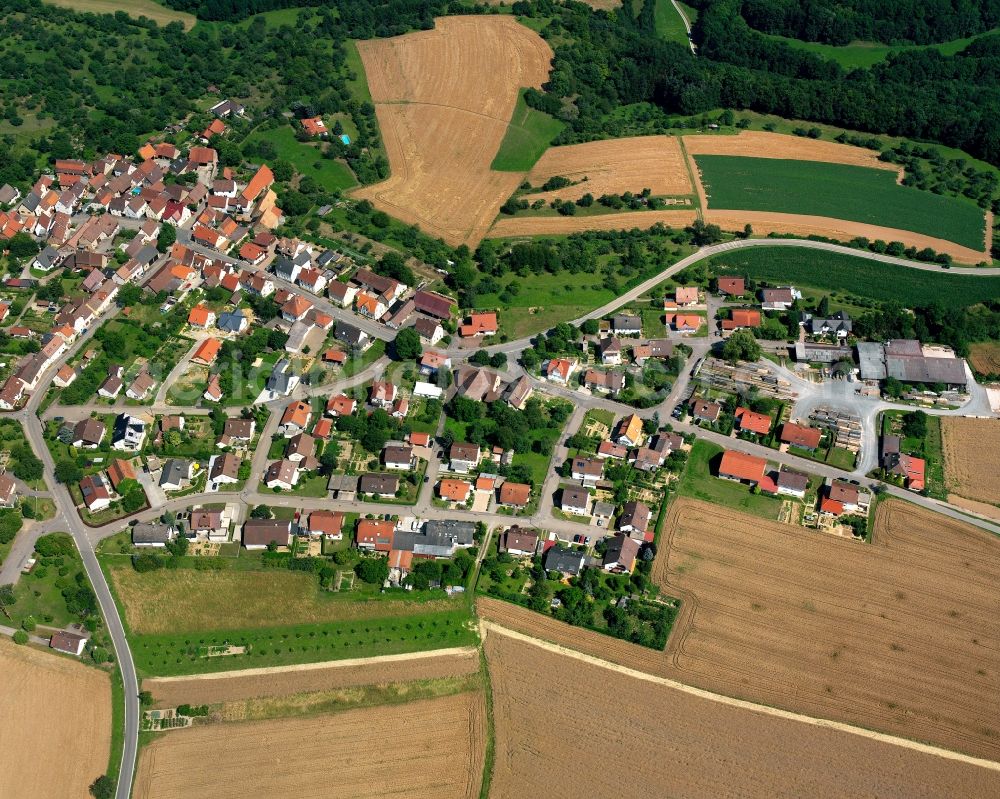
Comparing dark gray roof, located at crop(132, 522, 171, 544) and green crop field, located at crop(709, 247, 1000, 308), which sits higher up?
green crop field, located at crop(709, 247, 1000, 308)

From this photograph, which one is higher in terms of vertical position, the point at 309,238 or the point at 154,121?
the point at 154,121

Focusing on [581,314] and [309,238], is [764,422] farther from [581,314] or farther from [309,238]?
[309,238]

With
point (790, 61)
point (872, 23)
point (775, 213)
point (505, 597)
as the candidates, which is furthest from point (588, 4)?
point (505, 597)

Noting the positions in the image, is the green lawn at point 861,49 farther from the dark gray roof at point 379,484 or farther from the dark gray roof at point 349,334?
the dark gray roof at point 379,484

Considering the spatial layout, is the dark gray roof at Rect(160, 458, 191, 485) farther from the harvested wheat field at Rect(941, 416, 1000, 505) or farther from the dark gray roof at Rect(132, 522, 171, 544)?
the harvested wheat field at Rect(941, 416, 1000, 505)

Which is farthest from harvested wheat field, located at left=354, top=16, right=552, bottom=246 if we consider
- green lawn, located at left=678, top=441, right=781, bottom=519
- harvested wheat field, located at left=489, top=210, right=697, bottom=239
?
green lawn, located at left=678, top=441, right=781, bottom=519
